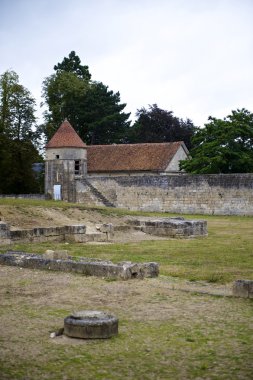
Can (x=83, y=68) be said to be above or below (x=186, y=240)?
above

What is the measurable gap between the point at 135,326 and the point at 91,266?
14.1 ft

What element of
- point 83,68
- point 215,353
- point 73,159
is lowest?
point 215,353

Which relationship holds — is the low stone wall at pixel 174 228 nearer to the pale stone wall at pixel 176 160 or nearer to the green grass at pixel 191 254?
the green grass at pixel 191 254

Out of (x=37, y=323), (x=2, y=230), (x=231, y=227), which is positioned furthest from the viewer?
(x=231, y=227)

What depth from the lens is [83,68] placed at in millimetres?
73188

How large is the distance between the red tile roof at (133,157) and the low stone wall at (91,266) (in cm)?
3388

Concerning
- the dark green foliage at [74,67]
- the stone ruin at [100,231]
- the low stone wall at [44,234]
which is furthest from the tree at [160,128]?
the low stone wall at [44,234]

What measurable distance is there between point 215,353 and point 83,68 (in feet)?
225

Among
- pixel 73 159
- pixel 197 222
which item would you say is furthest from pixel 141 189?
pixel 197 222

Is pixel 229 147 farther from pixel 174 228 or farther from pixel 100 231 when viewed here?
pixel 100 231

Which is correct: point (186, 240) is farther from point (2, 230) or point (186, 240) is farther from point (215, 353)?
point (215, 353)

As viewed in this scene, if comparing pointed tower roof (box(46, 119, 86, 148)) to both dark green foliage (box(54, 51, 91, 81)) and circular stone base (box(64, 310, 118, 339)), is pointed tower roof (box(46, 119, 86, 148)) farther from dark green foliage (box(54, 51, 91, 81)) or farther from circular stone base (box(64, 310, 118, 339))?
circular stone base (box(64, 310, 118, 339))

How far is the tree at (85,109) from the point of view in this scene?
63.9 meters

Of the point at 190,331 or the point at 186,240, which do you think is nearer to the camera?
the point at 190,331
